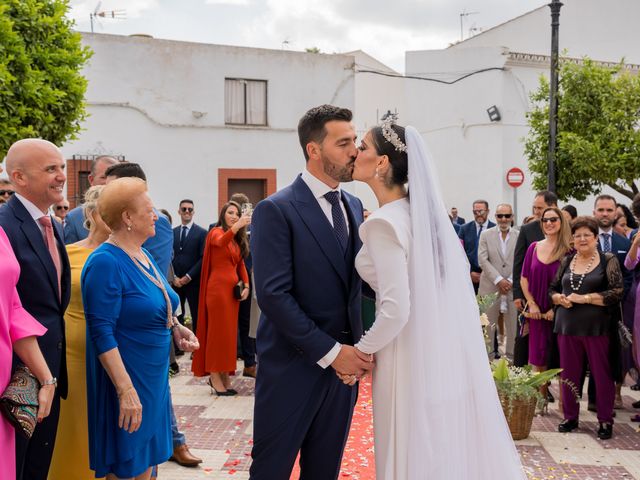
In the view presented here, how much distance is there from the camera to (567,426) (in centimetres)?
655

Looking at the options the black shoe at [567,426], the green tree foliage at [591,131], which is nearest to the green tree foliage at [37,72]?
the black shoe at [567,426]

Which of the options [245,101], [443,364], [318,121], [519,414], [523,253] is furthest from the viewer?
[245,101]

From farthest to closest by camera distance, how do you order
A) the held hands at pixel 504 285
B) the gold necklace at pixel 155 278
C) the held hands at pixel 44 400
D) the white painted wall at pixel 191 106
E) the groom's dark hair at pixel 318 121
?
1. the white painted wall at pixel 191 106
2. the held hands at pixel 504 285
3. the gold necklace at pixel 155 278
4. the groom's dark hair at pixel 318 121
5. the held hands at pixel 44 400

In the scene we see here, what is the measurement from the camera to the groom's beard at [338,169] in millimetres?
3510

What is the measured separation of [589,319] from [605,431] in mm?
1020

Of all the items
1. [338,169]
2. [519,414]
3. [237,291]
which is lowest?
[519,414]

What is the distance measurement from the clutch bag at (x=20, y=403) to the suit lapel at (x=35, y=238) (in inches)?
24.5

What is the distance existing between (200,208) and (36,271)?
55.4 ft

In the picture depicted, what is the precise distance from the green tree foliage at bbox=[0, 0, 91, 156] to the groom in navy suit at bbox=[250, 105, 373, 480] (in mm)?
6480

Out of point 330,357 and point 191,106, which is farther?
point 191,106

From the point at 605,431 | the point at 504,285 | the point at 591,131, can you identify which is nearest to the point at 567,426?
the point at 605,431

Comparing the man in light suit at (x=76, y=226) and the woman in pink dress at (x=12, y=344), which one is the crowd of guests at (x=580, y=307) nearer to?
the man in light suit at (x=76, y=226)

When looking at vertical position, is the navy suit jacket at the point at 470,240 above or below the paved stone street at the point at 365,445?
above

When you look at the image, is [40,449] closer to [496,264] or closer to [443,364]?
[443,364]
